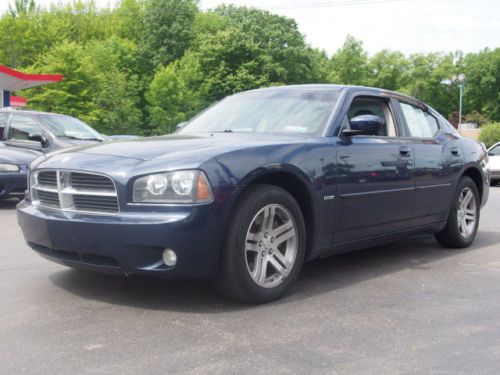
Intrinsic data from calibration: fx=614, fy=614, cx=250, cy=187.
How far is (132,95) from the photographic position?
4947 centimetres

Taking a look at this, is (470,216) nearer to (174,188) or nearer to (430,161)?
(430,161)

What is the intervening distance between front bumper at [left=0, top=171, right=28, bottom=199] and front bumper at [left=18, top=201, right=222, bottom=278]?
610cm

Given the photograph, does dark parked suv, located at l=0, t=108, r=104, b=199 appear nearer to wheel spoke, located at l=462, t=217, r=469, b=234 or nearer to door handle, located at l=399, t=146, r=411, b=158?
door handle, located at l=399, t=146, r=411, b=158

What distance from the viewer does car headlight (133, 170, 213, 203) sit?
3.66 meters

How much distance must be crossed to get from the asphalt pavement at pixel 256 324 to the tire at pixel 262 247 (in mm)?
134

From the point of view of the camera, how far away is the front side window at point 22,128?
424 inches

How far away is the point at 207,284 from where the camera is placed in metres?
4.54

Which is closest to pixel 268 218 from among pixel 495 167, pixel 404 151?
pixel 404 151

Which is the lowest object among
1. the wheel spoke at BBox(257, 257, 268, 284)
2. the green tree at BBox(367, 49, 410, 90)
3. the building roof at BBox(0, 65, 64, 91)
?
the wheel spoke at BBox(257, 257, 268, 284)

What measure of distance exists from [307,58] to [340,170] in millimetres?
51329

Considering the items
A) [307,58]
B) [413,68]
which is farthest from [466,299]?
[413,68]

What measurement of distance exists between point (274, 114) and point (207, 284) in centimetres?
149

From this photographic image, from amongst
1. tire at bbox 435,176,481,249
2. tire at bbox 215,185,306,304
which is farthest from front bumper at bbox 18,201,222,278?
tire at bbox 435,176,481,249

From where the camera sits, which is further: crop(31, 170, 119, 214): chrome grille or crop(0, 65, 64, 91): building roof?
crop(0, 65, 64, 91): building roof
